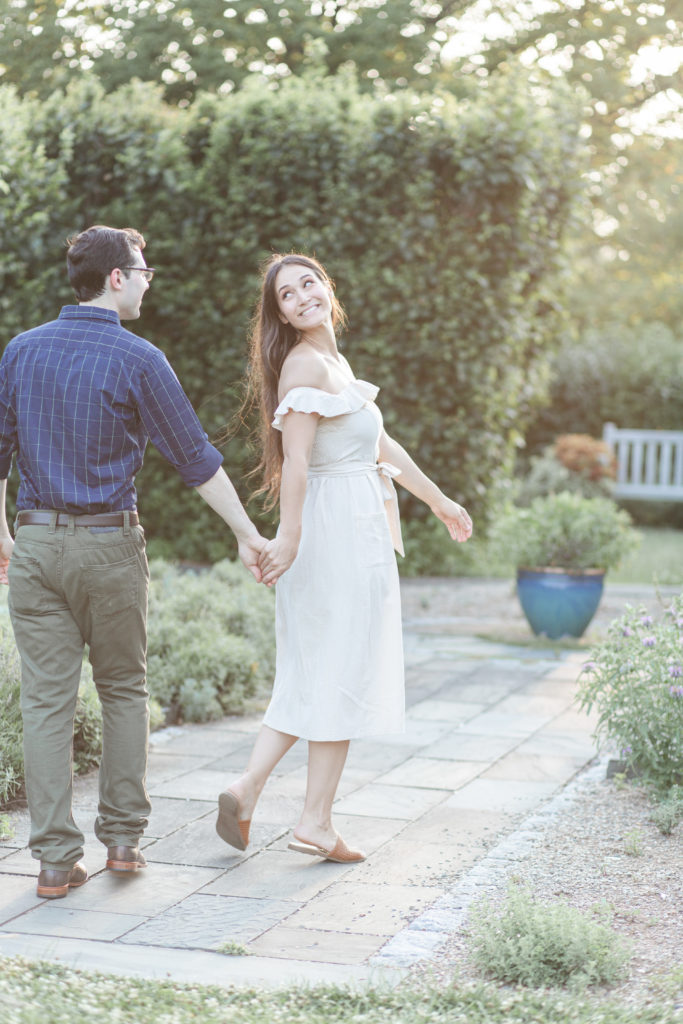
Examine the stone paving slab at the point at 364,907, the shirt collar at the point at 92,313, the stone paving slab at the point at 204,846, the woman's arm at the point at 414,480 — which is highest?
the shirt collar at the point at 92,313

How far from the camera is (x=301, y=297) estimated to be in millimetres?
3619

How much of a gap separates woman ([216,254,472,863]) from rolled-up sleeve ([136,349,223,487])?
0.27 meters

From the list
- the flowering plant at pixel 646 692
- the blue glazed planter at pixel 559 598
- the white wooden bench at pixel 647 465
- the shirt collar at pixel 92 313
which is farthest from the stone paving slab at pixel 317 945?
the white wooden bench at pixel 647 465

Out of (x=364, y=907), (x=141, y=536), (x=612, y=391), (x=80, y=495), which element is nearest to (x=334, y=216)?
(x=141, y=536)

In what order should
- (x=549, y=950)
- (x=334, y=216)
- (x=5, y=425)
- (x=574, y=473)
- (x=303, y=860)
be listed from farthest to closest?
(x=574, y=473) < (x=334, y=216) < (x=303, y=860) < (x=5, y=425) < (x=549, y=950)

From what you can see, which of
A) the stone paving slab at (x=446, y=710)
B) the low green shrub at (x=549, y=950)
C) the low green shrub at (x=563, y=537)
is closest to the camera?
the low green shrub at (x=549, y=950)

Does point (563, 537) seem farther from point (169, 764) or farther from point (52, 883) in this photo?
point (52, 883)

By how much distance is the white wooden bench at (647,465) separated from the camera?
14883mm

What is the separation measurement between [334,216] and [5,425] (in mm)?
6435

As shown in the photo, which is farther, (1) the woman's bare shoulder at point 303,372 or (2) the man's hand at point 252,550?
(1) the woman's bare shoulder at point 303,372

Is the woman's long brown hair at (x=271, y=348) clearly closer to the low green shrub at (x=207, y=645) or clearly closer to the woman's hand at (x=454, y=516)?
the woman's hand at (x=454, y=516)

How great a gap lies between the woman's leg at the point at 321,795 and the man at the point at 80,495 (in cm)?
60

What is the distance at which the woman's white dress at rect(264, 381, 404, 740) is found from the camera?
141 inches

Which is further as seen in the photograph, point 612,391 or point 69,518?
point 612,391
